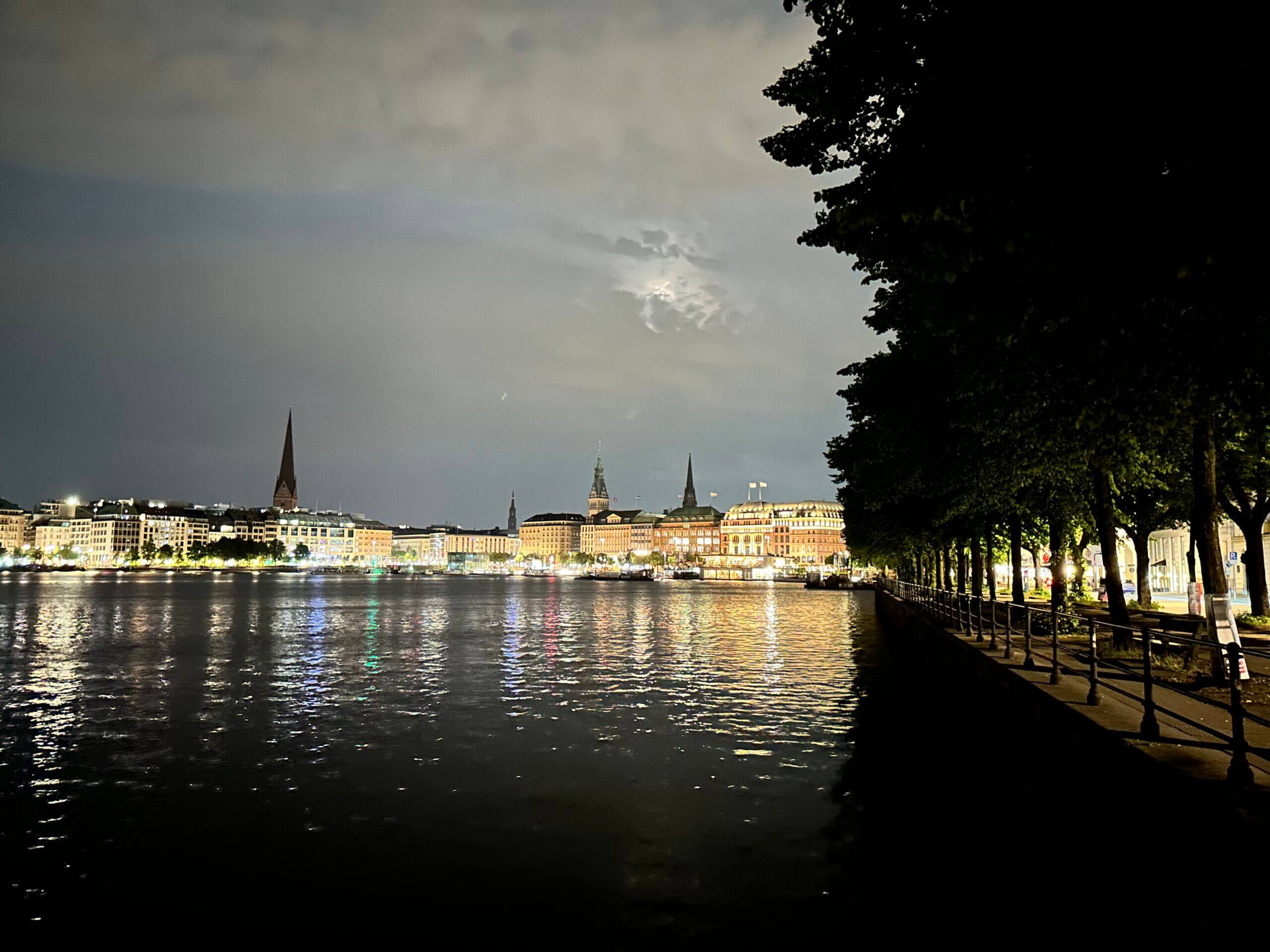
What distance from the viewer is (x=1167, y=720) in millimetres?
12461

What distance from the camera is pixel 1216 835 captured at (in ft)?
26.6

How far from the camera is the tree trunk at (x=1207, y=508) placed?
56.1ft

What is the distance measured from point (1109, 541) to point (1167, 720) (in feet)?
55.7

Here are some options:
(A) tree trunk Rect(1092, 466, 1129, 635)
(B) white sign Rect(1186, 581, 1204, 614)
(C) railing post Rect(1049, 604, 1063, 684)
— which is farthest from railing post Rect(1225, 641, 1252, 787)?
(B) white sign Rect(1186, 581, 1204, 614)

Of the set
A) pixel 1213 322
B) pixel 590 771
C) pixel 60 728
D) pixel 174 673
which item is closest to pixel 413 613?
pixel 174 673

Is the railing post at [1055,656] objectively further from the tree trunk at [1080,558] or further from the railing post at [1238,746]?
the tree trunk at [1080,558]

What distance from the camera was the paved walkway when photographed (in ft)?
32.6

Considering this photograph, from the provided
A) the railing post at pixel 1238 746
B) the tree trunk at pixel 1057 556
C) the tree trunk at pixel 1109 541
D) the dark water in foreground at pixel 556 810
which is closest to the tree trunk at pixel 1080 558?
the tree trunk at pixel 1057 556

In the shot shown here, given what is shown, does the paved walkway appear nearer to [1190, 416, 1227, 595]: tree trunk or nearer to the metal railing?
the metal railing

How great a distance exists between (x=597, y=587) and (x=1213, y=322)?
161816mm

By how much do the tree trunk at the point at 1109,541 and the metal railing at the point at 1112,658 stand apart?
4.68 ft

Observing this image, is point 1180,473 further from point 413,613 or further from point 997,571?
point 997,571

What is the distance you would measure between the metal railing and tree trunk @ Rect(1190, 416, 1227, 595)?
134 cm

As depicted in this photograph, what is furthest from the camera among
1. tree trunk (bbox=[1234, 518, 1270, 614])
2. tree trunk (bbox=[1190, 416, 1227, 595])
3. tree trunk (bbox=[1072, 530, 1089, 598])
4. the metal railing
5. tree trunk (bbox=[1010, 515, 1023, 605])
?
tree trunk (bbox=[1072, 530, 1089, 598])
